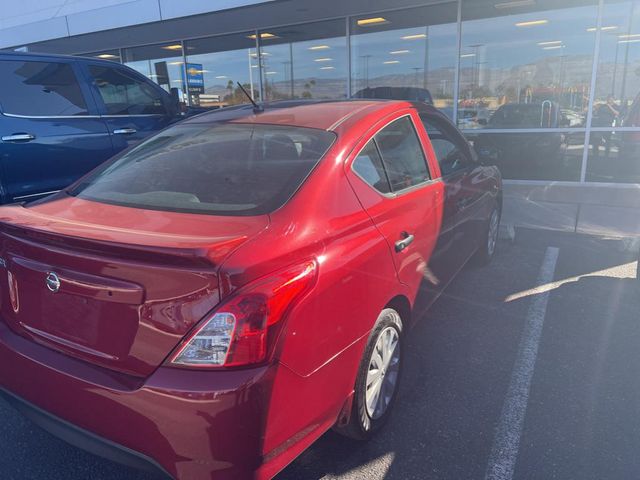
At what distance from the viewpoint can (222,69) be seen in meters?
11.7

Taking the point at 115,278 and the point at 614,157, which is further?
the point at 614,157

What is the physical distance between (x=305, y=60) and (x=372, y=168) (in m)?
8.48

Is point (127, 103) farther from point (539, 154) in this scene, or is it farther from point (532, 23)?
point (532, 23)

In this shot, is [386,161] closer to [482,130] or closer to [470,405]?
[470,405]

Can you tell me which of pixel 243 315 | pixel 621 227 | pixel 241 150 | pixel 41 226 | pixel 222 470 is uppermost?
pixel 241 150

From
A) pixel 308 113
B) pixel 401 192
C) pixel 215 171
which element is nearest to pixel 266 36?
pixel 308 113

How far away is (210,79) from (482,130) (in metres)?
6.61

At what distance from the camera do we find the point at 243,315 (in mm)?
1765

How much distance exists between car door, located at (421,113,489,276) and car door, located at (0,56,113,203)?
141 inches

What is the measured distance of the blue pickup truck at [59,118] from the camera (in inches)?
187

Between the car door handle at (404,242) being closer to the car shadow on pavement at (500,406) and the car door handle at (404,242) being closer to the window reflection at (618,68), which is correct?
the car shadow on pavement at (500,406)

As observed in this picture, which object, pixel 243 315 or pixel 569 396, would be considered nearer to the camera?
pixel 243 315

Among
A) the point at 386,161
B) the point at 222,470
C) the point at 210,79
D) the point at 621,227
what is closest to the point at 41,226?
the point at 222,470

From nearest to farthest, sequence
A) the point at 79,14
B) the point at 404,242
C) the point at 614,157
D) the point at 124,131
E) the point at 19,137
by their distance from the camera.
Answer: the point at 404,242
the point at 19,137
the point at 124,131
the point at 614,157
the point at 79,14
